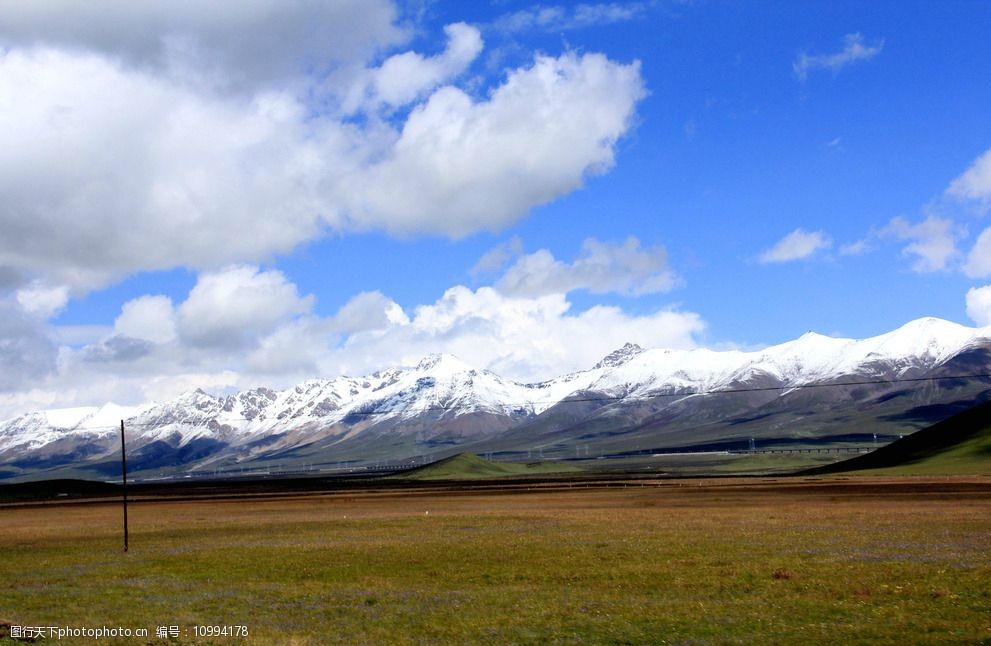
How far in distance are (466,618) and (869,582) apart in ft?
52.2

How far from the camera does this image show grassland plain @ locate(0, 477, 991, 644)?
28.8 metres

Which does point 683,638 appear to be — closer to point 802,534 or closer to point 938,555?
point 938,555

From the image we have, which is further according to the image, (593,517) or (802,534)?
(593,517)

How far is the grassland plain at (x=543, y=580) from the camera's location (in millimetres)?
28812

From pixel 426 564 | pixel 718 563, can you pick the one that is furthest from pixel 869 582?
pixel 426 564

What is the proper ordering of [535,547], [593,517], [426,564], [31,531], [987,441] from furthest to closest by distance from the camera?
1. [987,441]
2. [31,531]
3. [593,517]
4. [535,547]
5. [426,564]

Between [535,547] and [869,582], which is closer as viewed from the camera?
[869,582]

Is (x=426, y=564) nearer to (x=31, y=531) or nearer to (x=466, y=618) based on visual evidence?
(x=466, y=618)

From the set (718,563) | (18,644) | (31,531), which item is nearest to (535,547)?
(718,563)

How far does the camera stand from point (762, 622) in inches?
1142

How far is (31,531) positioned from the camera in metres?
86.2

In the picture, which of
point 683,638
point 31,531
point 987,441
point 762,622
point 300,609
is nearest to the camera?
point 683,638

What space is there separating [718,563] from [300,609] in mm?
19439

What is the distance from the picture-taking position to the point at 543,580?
131 feet
